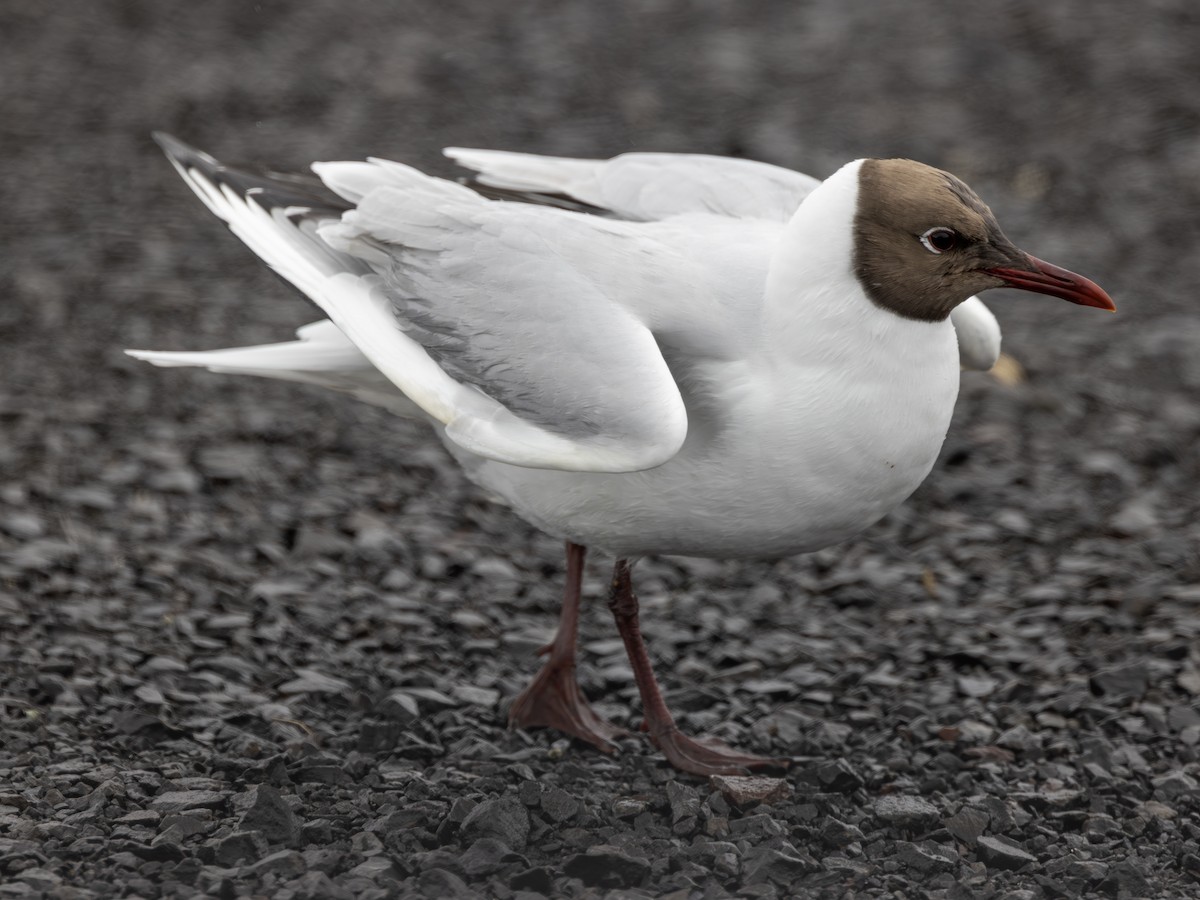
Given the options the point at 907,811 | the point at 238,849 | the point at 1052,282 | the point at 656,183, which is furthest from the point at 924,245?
the point at 238,849

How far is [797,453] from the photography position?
13.6 ft

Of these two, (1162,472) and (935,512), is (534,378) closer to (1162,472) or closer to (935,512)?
(935,512)

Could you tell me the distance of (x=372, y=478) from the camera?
263 inches

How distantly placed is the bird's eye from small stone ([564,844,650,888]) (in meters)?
1.77

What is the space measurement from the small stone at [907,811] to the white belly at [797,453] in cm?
81

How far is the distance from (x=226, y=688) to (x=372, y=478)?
1717 mm

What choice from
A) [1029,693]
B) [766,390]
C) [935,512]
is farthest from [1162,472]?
[766,390]

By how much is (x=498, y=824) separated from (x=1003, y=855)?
1357mm

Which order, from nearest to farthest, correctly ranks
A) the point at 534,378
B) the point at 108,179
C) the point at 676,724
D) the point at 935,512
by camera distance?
the point at 534,378, the point at 676,724, the point at 935,512, the point at 108,179

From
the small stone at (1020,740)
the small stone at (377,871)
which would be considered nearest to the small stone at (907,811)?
the small stone at (1020,740)

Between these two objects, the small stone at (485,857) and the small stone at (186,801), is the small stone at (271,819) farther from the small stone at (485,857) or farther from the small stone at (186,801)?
the small stone at (485,857)

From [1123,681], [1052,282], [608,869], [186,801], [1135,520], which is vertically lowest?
[186,801]

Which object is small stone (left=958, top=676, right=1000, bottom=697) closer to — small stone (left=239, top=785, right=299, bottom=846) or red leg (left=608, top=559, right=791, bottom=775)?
red leg (left=608, top=559, right=791, bottom=775)

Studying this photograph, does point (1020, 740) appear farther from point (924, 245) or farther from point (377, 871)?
Answer: point (377, 871)
